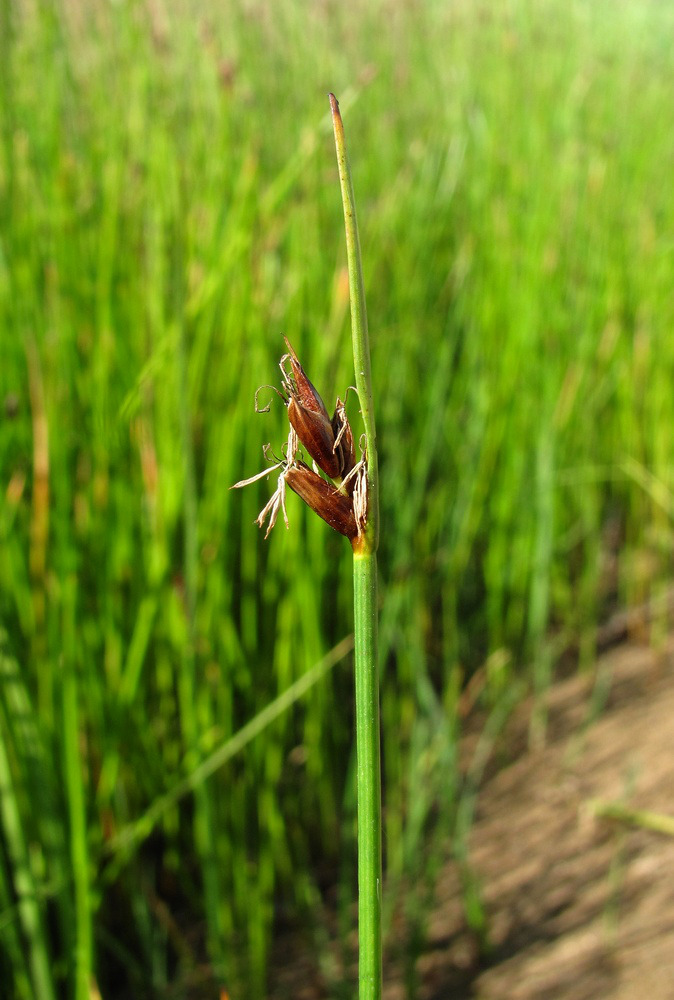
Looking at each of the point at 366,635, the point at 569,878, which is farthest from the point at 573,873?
the point at 366,635

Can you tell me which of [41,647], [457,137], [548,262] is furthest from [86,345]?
[457,137]

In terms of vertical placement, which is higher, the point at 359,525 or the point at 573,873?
the point at 359,525

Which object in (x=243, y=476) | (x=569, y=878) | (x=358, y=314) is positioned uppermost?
(x=358, y=314)

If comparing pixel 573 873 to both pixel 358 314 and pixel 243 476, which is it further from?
pixel 358 314

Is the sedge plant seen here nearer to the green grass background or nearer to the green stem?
the green stem

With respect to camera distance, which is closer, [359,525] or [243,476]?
[359,525]

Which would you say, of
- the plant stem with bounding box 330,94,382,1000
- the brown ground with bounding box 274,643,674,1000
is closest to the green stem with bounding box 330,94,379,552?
the plant stem with bounding box 330,94,382,1000
